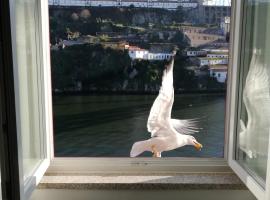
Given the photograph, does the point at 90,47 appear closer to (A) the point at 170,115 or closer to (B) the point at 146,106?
(B) the point at 146,106

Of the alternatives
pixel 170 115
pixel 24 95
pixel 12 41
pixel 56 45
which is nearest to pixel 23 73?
pixel 24 95

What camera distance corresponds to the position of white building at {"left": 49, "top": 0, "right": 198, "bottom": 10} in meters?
1.75

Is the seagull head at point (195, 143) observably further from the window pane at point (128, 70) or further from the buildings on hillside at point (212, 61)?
the buildings on hillside at point (212, 61)

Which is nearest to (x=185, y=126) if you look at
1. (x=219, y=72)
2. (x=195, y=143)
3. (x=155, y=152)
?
(x=195, y=143)

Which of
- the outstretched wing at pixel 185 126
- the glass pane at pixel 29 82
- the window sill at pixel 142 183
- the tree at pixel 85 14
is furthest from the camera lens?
the outstretched wing at pixel 185 126

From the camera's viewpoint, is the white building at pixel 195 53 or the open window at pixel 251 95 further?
the white building at pixel 195 53

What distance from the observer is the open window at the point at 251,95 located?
1413 millimetres

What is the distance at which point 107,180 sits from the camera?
1.71 meters

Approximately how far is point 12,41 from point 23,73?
286 millimetres

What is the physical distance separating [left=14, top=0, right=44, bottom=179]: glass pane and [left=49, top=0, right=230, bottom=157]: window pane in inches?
8.6

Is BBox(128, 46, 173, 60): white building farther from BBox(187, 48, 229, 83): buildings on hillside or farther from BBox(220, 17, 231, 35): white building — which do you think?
BBox(220, 17, 231, 35): white building

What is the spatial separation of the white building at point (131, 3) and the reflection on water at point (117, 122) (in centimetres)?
51

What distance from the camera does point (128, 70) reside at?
1865 mm

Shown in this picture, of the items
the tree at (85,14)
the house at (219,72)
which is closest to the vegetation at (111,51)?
the tree at (85,14)
